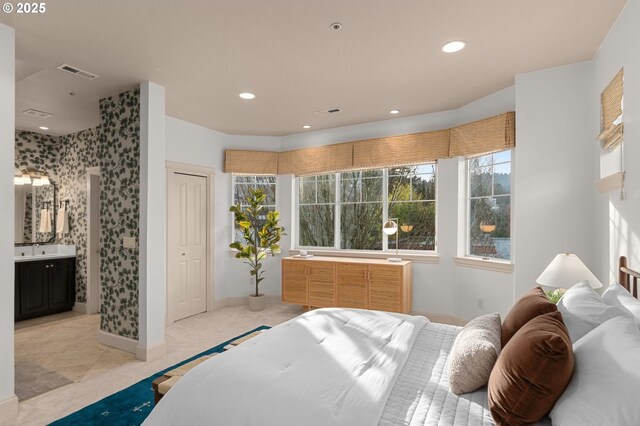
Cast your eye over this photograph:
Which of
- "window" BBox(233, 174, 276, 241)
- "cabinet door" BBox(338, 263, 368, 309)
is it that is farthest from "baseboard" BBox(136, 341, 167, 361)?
"window" BBox(233, 174, 276, 241)

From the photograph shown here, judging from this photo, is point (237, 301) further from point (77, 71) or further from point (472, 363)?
point (472, 363)

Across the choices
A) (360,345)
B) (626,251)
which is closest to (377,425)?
(360,345)

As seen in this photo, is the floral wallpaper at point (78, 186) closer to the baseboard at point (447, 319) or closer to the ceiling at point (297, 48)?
the ceiling at point (297, 48)

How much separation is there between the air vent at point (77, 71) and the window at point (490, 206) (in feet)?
14.0

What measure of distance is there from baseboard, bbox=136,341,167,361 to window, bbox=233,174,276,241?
2378 mm

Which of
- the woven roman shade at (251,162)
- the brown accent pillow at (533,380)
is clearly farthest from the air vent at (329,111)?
the brown accent pillow at (533,380)

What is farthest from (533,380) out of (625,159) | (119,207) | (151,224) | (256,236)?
(256,236)

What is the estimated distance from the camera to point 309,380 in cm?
152

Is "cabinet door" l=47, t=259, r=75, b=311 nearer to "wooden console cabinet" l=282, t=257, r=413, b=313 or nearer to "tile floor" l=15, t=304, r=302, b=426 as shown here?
"tile floor" l=15, t=304, r=302, b=426

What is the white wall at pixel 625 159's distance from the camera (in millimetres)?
2156

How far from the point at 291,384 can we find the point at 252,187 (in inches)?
184

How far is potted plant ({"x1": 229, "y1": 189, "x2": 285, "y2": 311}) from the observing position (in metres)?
5.36

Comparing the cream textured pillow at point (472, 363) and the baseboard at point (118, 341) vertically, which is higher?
the cream textured pillow at point (472, 363)

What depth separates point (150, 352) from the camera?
11.5 ft
